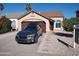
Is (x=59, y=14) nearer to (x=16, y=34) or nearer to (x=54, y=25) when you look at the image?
(x=54, y=25)

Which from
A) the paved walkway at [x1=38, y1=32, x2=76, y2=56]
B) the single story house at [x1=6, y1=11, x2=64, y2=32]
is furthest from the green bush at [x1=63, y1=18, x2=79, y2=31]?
the paved walkway at [x1=38, y1=32, x2=76, y2=56]

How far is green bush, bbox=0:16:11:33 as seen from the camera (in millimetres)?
8531

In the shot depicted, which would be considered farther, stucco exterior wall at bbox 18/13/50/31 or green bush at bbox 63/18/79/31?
stucco exterior wall at bbox 18/13/50/31

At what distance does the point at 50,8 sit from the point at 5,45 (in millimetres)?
1726

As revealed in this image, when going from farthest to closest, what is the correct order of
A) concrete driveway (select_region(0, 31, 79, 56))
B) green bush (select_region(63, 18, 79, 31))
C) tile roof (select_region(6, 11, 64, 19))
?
tile roof (select_region(6, 11, 64, 19)) < green bush (select_region(63, 18, 79, 31)) < concrete driveway (select_region(0, 31, 79, 56))

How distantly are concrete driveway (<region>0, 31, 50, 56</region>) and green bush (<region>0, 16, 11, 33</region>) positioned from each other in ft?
0.57

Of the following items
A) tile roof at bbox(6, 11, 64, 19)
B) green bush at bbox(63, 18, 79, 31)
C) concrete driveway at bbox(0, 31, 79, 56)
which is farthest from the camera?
tile roof at bbox(6, 11, 64, 19)

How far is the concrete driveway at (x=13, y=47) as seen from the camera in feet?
27.0

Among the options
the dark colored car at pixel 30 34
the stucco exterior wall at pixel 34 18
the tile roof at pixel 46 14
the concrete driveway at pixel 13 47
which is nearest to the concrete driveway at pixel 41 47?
the concrete driveway at pixel 13 47

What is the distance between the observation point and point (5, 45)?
8.37m

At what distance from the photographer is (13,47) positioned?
834 centimetres

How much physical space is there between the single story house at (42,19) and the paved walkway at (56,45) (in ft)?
0.82

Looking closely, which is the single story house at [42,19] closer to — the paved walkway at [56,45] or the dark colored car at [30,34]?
the dark colored car at [30,34]

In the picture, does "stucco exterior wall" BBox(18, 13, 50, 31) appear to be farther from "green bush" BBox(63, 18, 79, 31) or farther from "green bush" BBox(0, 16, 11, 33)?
"green bush" BBox(63, 18, 79, 31)
